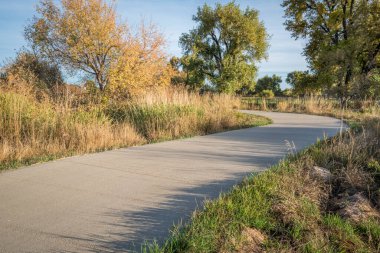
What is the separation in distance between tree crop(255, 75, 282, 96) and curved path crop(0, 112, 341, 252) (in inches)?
2644

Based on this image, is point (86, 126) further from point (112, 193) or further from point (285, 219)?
point (285, 219)

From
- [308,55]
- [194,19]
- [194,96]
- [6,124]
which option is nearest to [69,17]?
[194,96]

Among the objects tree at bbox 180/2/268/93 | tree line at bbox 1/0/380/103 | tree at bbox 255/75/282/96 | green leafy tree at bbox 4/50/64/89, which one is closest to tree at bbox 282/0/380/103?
tree line at bbox 1/0/380/103

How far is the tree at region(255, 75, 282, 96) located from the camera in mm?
72125

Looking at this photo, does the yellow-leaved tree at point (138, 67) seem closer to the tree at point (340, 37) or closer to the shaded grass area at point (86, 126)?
the shaded grass area at point (86, 126)

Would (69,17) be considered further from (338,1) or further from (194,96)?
(338,1)

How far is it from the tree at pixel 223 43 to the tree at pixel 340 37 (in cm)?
911

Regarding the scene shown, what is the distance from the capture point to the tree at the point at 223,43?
40031 millimetres

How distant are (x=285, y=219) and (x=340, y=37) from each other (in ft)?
102

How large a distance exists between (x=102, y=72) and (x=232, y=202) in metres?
14.8

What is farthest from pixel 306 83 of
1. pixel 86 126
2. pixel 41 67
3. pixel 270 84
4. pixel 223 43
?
pixel 270 84

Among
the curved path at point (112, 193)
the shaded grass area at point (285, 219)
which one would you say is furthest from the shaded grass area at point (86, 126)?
the shaded grass area at point (285, 219)

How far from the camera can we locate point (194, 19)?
43.9 meters

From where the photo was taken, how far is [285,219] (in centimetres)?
354
